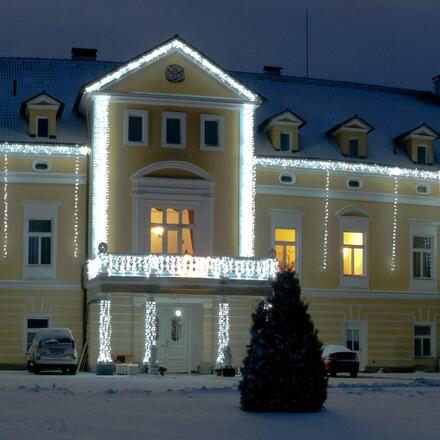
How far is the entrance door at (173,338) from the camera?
4169 centimetres

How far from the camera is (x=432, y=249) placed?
46438mm

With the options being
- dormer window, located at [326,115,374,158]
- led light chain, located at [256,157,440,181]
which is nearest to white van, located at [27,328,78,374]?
led light chain, located at [256,157,440,181]

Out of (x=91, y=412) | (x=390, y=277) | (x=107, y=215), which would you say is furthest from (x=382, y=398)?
(x=390, y=277)

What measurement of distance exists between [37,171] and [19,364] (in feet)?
22.7

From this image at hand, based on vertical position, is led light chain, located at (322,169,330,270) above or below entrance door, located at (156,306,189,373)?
above

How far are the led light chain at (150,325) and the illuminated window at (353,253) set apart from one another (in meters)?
9.49

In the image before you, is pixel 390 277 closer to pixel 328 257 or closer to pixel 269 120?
pixel 328 257

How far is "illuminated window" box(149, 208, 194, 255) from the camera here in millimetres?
41219

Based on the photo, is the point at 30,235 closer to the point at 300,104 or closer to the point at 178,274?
the point at 178,274

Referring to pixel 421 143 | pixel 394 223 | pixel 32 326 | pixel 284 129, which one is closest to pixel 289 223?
pixel 284 129

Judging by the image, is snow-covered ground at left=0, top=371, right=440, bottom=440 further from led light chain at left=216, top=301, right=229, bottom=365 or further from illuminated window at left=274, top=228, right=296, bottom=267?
illuminated window at left=274, top=228, right=296, bottom=267

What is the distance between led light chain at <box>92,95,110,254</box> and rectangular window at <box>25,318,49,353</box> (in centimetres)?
322

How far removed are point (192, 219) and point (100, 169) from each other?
12.4 ft

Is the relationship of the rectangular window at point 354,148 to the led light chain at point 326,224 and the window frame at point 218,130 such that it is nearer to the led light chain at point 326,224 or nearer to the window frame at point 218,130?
the led light chain at point 326,224
